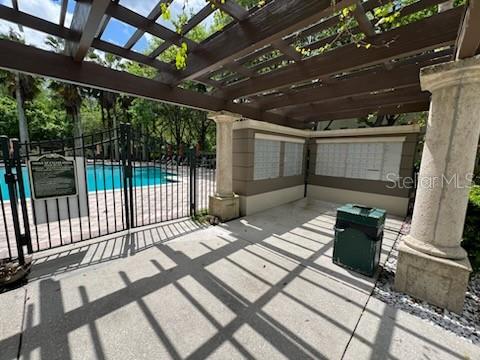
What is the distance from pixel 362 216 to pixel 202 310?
2.33 m

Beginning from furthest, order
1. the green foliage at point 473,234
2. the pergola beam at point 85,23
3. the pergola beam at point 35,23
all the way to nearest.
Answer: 1. the green foliage at point 473,234
2. the pergola beam at point 35,23
3. the pergola beam at point 85,23

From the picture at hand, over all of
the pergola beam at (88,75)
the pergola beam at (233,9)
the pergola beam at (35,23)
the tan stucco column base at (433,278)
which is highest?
the pergola beam at (233,9)

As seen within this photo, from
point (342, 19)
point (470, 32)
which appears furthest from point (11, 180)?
point (470, 32)

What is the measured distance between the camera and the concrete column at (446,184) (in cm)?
207

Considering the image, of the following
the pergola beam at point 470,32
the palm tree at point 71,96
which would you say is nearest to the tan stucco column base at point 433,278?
the pergola beam at point 470,32

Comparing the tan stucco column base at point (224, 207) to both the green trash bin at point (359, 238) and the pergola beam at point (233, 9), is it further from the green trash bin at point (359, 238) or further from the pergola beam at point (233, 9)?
the pergola beam at point (233, 9)

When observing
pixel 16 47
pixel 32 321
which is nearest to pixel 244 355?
pixel 32 321

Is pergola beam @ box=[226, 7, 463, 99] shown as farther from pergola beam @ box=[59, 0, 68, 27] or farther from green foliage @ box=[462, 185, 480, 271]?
pergola beam @ box=[59, 0, 68, 27]

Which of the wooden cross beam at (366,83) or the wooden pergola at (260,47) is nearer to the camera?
the wooden pergola at (260,47)

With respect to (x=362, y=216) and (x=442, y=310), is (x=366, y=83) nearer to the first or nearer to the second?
(x=362, y=216)

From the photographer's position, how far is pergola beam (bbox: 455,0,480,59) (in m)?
1.50

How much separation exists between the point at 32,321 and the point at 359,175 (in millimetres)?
7386

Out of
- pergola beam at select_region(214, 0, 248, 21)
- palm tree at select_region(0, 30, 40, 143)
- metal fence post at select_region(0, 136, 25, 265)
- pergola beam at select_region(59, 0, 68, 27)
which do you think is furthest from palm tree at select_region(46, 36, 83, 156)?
pergola beam at select_region(214, 0, 248, 21)

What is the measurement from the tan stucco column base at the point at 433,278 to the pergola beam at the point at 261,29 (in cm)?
273
